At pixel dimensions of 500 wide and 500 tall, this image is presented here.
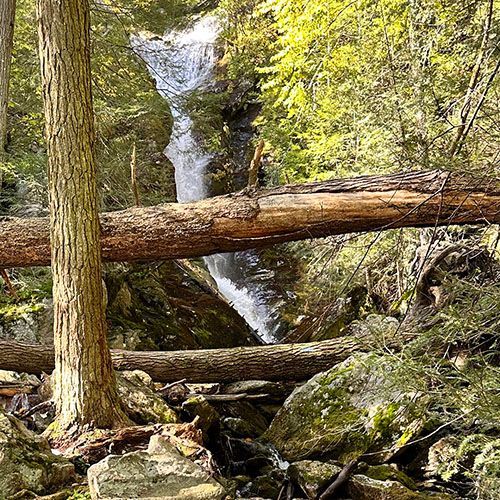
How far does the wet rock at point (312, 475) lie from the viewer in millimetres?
4094

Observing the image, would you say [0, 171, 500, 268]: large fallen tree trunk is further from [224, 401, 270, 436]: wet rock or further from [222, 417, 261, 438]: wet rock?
[224, 401, 270, 436]: wet rock

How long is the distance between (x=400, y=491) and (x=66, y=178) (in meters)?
3.19

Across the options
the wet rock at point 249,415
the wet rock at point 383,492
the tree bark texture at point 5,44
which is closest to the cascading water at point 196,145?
the tree bark texture at point 5,44

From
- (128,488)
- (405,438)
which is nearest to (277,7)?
(405,438)

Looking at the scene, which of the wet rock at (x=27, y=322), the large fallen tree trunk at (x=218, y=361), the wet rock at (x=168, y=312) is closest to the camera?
the large fallen tree trunk at (x=218, y=361)

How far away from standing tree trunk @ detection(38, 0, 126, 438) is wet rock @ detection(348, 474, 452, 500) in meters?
1.94

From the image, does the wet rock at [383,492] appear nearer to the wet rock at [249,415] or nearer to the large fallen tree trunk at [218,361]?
the wet rock at [249,415]

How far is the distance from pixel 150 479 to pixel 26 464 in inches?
27.4

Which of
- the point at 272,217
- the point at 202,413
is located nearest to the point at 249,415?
the point at 202,413

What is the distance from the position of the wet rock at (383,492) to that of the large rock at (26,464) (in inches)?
86.4

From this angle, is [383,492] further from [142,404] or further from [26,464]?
[26,464]

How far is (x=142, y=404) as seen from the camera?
13.3ft

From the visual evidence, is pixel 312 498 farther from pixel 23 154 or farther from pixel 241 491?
pixel 23 154

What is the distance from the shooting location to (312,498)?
402 cm
